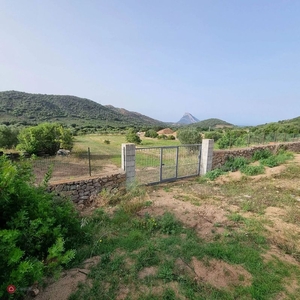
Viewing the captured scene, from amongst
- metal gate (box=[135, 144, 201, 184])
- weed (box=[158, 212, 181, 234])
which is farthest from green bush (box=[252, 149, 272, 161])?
weed (box=[158, 212, 181, 234])

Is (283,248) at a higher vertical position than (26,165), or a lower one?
lower

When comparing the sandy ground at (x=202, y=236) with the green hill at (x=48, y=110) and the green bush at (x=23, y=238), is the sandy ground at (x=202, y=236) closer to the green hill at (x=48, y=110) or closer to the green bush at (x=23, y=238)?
the green bush at (x=23, y=238)

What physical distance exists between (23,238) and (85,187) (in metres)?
3.82

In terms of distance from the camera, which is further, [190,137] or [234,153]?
[190,137]

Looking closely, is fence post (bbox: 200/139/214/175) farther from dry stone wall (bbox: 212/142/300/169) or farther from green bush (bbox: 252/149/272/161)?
green bush (bbox: 252/149/272/161)

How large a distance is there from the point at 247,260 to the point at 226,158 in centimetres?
730

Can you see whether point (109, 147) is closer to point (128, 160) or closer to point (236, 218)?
point (128, 160)

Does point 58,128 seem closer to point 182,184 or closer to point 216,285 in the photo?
point 182,184

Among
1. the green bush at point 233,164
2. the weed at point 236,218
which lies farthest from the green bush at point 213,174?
the weed at point 236,218

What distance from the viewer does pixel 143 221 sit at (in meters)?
3.90

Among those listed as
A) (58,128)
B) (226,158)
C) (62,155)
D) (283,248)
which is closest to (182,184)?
(226,158)

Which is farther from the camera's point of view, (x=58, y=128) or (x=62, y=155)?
(x=58, y=128)

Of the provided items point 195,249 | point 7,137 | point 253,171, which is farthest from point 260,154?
point 7,137

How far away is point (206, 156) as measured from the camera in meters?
8.43
